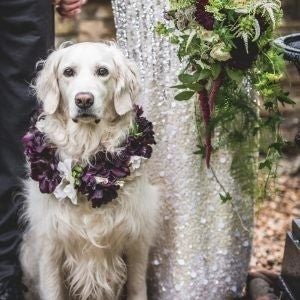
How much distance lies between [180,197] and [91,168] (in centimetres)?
55

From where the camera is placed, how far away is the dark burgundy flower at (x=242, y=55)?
2576 mm

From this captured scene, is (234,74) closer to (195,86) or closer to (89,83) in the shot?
(195,86)

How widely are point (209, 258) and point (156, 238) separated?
25 cm

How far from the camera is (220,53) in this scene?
8.36ft

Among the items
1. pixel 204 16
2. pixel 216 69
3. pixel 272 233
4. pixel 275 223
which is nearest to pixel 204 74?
pixel 216 69

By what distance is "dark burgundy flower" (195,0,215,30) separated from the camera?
2.56 meters

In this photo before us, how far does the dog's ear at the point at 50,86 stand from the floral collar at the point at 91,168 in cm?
14

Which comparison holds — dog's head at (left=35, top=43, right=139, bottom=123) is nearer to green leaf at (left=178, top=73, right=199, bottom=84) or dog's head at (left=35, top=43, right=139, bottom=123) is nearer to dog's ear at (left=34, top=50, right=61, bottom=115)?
dog's ear at (left=34, top=50, right=61, bottom=115)

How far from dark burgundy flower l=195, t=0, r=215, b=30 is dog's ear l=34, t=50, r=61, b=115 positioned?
60 centimetres

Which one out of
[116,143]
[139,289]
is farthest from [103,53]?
[139,289]

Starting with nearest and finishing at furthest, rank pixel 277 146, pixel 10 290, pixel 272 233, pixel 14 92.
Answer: pixel 277 146 → pixel 14 92 → pixel 10 290 → pixel 272 233

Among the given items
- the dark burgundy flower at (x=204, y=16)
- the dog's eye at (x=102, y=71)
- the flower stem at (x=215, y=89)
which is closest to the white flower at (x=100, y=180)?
the dog's eye at (x=102, y=71)

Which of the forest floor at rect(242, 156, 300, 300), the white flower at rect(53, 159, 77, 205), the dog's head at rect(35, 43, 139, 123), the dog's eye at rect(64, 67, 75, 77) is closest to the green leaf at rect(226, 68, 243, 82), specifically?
the dog's head at rect(35, 43, 139, 123)

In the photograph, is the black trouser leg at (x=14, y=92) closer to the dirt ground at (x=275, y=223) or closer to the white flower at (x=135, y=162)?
the white flower at (x=135, y=162)
